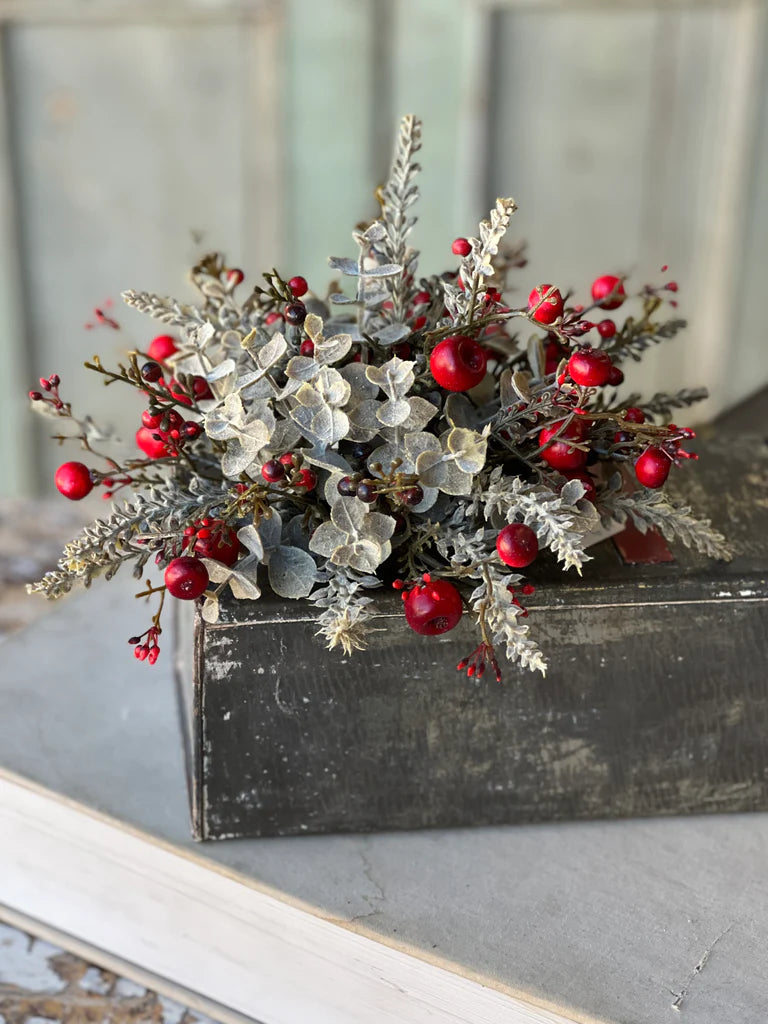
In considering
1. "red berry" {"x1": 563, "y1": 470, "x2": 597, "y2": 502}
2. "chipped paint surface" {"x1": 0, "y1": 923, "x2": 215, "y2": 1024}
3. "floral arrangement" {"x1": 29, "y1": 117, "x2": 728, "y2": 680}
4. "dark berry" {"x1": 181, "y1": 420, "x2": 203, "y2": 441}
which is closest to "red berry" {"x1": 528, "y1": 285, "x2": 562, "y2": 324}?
"floral arrangement" {"x1": 29, "y1": 117, "x2": 728, "y2": 680}

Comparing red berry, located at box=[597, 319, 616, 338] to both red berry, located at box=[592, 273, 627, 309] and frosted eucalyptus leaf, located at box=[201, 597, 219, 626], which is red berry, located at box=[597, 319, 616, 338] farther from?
frosted eucalyptus leaf, located at box=[201, 597, 219, 626]

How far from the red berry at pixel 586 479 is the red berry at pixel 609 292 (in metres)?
0.15

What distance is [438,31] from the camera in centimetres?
204

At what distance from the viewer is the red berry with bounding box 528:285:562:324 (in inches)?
22.3

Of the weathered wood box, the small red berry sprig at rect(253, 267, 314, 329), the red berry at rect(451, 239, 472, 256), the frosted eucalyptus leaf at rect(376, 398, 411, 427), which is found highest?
the red berry at rect(451, 239, 472, 256)

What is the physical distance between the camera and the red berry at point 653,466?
599 millimetres

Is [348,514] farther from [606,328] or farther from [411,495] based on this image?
[606,328]

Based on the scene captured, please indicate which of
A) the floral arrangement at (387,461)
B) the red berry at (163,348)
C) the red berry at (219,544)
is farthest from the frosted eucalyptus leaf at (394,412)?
the red berry at (163,348)

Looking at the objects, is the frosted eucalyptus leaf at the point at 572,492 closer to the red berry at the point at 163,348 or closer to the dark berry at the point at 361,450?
the dark berry at the point at 361,450

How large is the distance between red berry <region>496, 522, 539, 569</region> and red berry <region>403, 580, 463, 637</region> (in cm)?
4

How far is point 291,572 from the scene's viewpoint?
2.03 ft

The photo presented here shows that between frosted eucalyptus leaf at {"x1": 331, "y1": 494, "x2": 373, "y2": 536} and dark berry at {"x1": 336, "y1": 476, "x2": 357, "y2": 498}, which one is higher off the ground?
dark berry at {"x1": 336, "y1": 476, "x2": 357, "y2": 498}

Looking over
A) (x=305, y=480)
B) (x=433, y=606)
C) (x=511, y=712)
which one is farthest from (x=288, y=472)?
(x=511, y=712)

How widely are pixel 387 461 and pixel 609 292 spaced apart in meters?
0.23
